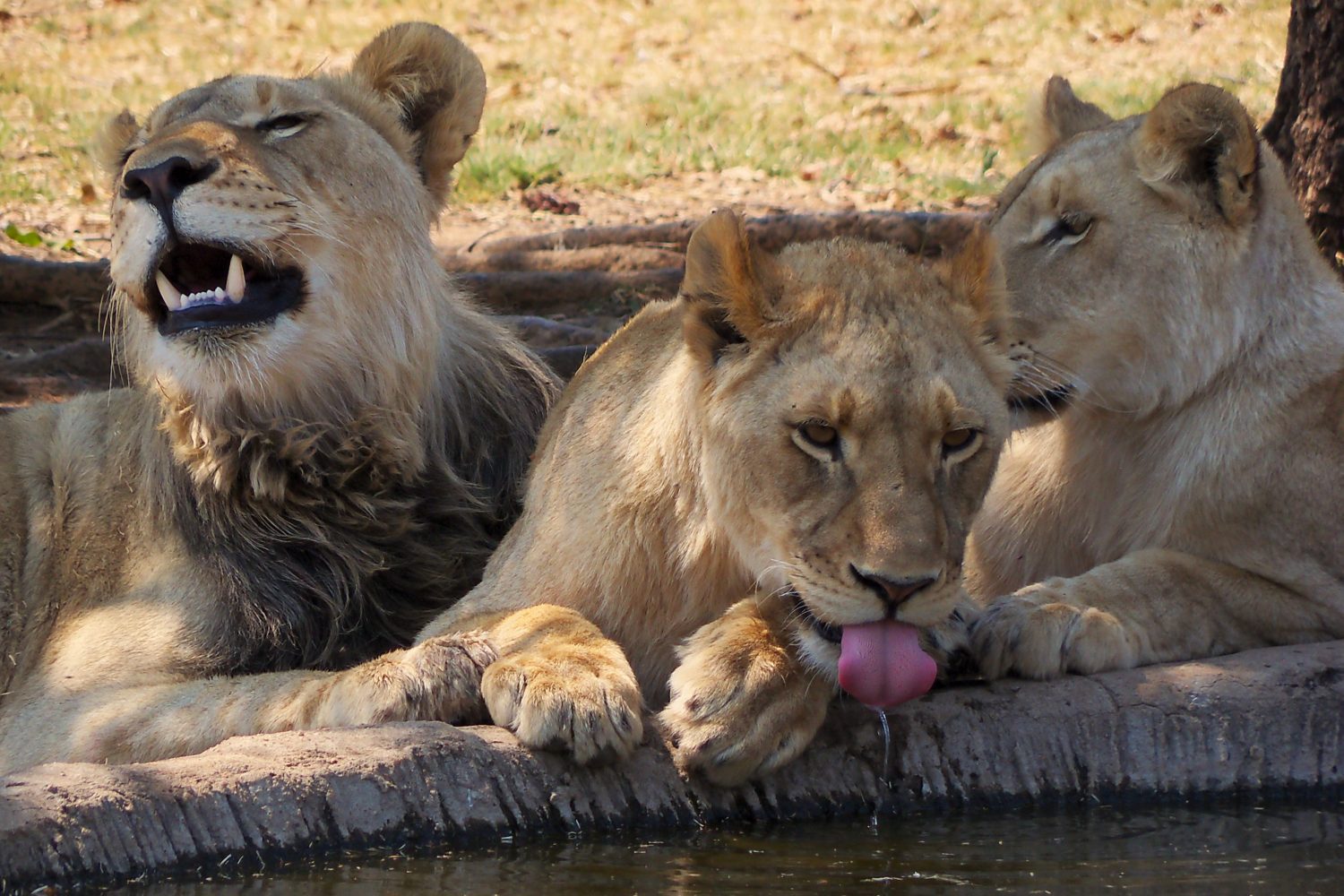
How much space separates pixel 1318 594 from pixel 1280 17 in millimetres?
9004

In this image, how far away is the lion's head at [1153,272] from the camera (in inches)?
166

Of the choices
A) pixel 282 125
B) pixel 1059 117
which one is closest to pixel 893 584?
pixel 282 125

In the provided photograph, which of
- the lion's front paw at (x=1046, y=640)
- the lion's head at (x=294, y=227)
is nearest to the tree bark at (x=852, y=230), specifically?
the lion's head at (x=294, y=227)

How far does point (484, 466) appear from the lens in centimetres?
493

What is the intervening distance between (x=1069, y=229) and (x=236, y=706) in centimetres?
230

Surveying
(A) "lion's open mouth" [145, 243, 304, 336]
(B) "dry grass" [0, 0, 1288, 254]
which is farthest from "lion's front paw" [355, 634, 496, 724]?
(B) "dry grass" [0, 0, 1288, 254]

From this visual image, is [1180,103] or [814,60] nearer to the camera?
[1180,103]

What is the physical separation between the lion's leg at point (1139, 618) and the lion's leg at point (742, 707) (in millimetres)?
514

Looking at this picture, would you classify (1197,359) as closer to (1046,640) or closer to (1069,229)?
(1069,229)

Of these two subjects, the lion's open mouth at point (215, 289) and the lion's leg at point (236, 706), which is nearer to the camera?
the lion's leg at point (236, 706)

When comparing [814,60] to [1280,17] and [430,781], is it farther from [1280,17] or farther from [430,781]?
[430,781]

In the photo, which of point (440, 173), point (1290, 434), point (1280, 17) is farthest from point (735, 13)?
point (1290, 434)

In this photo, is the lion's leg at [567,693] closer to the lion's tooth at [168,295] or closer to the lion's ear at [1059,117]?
the lion's tooth at [168,295]

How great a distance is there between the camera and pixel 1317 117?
251 inches
